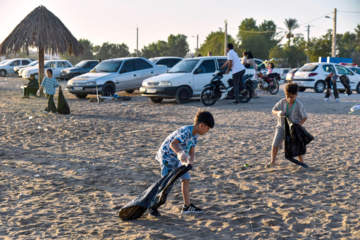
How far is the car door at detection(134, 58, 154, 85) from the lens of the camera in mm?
19641

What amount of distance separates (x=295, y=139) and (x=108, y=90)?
1285 centimetres

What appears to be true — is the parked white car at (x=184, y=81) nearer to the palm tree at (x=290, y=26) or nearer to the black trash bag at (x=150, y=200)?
the black trash bag at (x=150, y=200)

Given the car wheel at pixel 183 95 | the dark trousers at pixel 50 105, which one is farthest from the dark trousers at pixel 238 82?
the dark trousers at pixel 50 105

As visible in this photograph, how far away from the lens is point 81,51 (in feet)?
70.2

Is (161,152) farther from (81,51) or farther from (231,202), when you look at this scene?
(81,51)

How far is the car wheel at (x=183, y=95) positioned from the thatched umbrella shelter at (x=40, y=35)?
22.7 feet

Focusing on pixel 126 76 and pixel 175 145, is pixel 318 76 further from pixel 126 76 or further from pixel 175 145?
pixel 175 145

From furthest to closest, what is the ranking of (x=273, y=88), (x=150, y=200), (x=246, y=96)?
(x=273, y=88) < (x=246, y=96) < (x=150, y=200)

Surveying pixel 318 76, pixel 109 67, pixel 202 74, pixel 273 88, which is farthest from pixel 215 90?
pixel 318 76

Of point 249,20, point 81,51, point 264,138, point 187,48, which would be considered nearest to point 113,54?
point 187,48

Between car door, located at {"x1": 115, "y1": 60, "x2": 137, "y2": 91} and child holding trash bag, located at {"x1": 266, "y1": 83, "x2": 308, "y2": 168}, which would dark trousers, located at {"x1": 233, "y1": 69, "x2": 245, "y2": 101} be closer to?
car door, located at {"x1": 115, "y1": 60, "x2": 137, "y2": 91}

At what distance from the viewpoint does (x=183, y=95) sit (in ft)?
53.1

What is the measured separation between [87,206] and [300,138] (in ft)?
10.3

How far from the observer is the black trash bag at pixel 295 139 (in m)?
6.47
